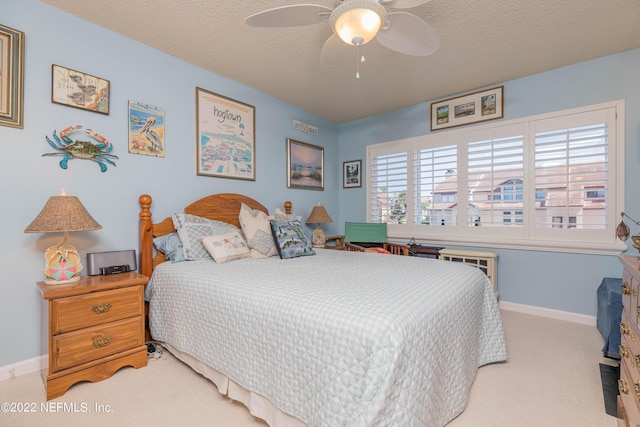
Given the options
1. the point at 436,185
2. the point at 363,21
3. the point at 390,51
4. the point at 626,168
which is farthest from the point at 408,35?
the point at 626,168

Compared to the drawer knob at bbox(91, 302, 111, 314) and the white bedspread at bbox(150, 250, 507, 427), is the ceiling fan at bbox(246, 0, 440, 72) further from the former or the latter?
the drawer knob at bbox(91, 302, 111, 314)

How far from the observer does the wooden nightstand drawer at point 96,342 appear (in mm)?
1687

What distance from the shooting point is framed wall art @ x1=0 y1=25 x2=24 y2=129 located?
5.99 ft

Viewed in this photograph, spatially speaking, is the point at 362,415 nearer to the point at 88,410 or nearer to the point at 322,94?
the point at 88,410

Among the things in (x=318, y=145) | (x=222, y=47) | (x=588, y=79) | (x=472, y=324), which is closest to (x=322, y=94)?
(x=318, y=145)

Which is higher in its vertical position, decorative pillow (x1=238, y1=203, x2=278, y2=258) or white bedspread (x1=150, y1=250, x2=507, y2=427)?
decorative pillow (x1=238, y1=203, x2=278, y2=258)

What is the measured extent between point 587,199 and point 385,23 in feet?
8.61

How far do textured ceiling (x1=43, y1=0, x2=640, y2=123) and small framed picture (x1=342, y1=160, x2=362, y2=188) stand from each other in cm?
125

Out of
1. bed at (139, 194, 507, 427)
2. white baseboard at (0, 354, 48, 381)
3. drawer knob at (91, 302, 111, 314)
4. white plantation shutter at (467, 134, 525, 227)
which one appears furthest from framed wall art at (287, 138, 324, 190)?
white baseboard at (0, 354, 48, 381)

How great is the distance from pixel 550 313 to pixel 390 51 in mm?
3009

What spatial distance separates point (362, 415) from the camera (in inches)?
39.4

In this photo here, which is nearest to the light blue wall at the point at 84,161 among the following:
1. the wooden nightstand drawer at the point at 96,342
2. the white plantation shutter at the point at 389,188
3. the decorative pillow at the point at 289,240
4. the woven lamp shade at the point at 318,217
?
the wooden nightstand drawer at the point at 96,342

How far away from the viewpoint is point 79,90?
2.12 m

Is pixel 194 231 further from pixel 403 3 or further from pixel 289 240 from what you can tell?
pixel 403 3
